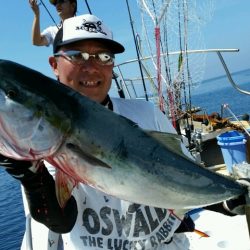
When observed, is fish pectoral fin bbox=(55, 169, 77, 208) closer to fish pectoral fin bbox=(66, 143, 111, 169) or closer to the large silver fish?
the large silver fish

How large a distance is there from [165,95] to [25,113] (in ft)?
20.8

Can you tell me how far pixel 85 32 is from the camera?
2.44 meters

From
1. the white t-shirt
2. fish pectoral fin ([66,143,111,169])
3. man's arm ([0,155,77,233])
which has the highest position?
fish pectoral fin ([66,143,111,169])

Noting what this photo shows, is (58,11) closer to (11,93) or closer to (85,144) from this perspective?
(11,93)

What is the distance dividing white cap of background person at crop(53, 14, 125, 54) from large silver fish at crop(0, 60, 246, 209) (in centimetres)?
65

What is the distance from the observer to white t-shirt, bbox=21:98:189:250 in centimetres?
249

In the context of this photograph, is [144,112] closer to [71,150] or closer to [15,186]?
[71,150]

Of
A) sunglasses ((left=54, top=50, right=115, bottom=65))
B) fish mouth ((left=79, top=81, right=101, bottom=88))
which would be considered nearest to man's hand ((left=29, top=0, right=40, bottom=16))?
sunglasses ((left=54, top=50, right=115, bottom=65))

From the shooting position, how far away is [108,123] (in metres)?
1.90

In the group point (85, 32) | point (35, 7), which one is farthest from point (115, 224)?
point (35, 7)

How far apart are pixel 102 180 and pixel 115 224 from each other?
812mm

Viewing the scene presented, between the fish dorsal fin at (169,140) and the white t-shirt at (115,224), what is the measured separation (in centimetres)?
64

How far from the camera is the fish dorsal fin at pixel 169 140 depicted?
2.00 m

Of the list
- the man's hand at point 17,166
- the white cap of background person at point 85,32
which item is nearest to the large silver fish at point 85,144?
the man's hand at point 17,166
